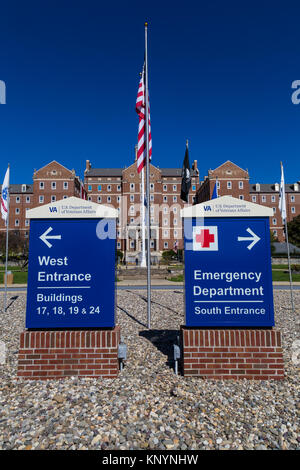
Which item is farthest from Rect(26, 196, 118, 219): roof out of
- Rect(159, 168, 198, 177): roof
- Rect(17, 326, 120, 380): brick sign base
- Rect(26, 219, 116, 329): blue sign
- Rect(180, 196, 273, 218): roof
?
Rect(159, 168, 198, 177): roof

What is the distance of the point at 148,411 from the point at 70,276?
225 cm

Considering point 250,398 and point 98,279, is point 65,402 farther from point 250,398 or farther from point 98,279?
point 250,398

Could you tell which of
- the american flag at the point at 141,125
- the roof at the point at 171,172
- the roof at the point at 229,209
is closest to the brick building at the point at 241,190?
the roof at the point at 171,172

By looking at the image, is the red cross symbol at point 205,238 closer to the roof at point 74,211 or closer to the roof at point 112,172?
the roof at point 74,211

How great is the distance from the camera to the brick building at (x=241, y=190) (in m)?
58.8

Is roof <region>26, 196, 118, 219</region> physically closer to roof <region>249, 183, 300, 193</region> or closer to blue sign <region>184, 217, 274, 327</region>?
blue sign <region>184, 217, 274, 327</region>

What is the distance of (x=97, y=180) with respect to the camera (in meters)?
64.7

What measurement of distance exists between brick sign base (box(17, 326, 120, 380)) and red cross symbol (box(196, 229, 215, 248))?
2132 millimetres

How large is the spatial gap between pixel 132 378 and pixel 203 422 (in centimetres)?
145

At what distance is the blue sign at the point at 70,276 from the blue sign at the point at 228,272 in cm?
131

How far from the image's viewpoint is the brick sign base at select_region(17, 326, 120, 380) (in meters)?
4.16

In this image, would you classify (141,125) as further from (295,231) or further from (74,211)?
(295,231)
